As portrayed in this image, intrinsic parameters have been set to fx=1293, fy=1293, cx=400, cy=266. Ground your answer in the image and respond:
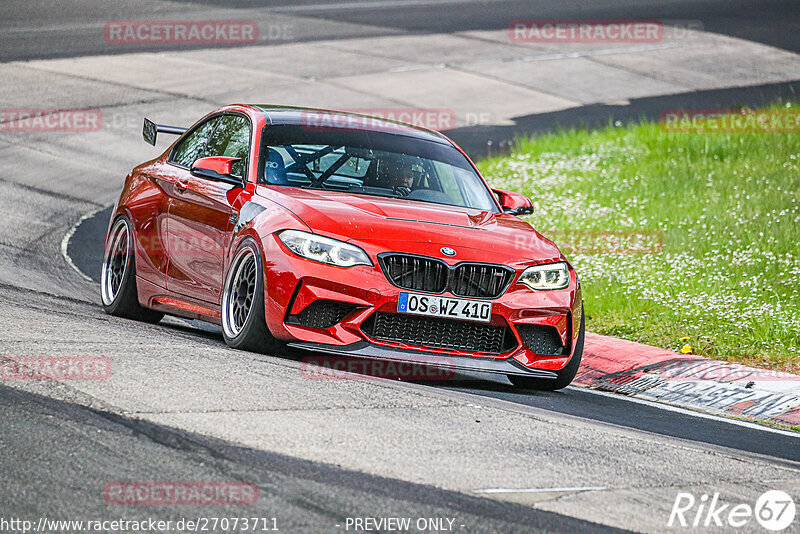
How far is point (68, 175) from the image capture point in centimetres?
1700

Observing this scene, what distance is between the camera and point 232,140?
29.9 feet

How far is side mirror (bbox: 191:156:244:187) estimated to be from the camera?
27.1 feet

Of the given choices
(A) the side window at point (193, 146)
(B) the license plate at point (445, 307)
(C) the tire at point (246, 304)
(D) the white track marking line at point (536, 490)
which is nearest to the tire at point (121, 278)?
(A) the side window at point (193, 146)

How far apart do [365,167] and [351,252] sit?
1394mm

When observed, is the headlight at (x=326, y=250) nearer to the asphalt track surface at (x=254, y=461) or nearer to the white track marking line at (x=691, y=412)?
the asphalt track surface at (x=254, y=461)

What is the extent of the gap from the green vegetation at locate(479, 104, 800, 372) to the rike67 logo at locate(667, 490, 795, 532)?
14.1 ft

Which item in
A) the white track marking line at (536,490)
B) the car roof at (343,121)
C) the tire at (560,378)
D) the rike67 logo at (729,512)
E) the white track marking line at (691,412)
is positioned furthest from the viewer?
the car roof at (343,121)

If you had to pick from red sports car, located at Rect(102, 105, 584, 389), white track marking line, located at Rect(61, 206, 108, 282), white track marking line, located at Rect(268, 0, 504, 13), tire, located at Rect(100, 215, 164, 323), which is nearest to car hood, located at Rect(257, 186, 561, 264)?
red sports car, located at Rect(102, 105, 584, 389)

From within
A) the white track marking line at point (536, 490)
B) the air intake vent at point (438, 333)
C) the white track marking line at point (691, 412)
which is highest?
the air intake vent at point (438, 333)

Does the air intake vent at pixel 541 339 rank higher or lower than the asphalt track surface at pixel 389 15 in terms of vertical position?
lower

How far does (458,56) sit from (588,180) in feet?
36.7

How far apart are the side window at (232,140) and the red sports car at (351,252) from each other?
0.02 metres

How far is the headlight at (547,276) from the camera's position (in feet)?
25.4

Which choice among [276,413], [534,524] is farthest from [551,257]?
[534,524]
